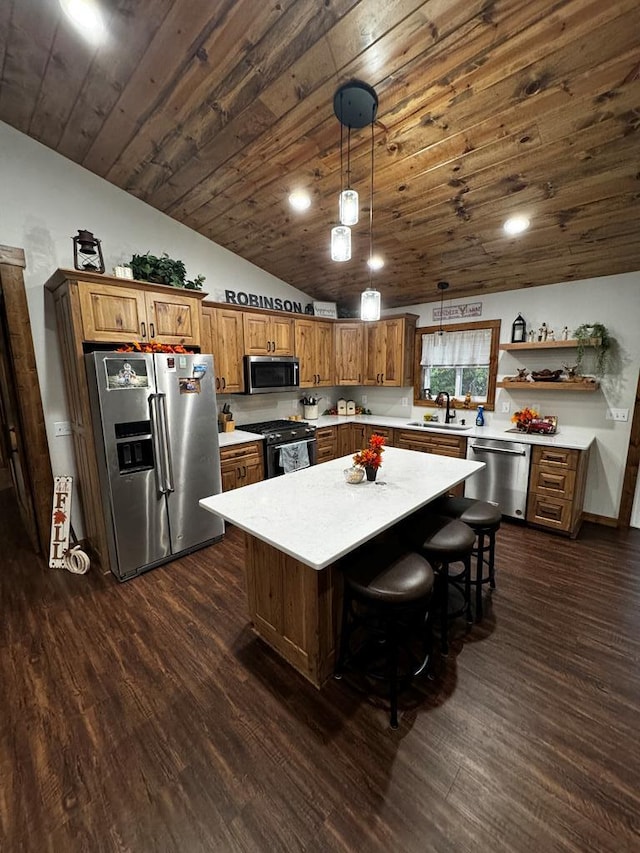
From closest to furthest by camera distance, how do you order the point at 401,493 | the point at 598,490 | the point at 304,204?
the point at 401,493, the point at 304,204, the point at 598,490

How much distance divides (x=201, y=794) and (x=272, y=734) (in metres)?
0.34

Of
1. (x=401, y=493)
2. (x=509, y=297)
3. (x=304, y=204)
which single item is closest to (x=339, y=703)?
(x=401, y=493)

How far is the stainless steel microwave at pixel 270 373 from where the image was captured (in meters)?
3.96

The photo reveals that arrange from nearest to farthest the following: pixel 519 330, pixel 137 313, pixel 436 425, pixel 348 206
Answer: pixel 348 206 < pixel 137 313 < pixel 519 330 < pixel 436 425

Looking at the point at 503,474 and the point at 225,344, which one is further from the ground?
the point at 225,344

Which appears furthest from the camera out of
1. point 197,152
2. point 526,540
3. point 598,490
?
point 598,490

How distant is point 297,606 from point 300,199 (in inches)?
119

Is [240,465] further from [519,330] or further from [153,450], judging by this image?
[519,330]

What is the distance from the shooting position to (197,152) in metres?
2.53

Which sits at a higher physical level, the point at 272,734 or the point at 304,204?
the point at 304,204

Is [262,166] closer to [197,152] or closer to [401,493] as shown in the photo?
[197,152]

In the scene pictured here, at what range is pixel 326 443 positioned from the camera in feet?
15.4

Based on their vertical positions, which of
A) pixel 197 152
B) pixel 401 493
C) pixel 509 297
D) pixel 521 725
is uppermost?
pixel 197 152

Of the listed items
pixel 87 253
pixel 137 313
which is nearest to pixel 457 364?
pixel 137 313
